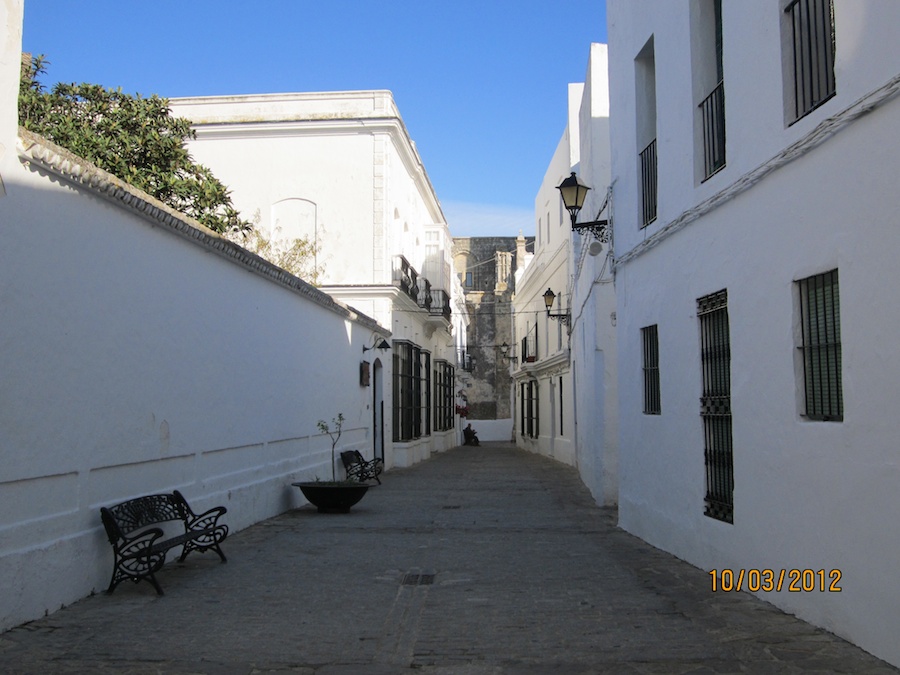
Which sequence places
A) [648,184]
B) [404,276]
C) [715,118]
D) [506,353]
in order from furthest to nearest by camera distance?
[506,353] < [404,276] < [648,184] < [715,118]

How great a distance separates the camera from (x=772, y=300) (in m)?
6.21

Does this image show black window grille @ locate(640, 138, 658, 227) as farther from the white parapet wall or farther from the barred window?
the barred window

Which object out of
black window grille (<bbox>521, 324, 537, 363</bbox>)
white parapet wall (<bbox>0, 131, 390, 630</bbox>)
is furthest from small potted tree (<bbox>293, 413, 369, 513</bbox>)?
black window grille (<bbox>521, 324, 537, 363</bbox>)

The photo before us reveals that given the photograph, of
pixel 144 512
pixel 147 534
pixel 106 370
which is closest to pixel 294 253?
A: pixel 144 512

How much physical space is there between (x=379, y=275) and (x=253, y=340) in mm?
10374

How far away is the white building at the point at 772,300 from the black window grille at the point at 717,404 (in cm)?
2

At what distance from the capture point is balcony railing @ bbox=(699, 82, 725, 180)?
769cm

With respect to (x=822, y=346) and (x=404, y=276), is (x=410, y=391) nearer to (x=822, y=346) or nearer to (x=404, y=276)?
(x=404, y=276)

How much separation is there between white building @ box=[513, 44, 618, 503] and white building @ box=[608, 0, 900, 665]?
3.49 m

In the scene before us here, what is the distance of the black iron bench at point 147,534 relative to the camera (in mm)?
6602

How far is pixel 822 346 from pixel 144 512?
18.2 feet

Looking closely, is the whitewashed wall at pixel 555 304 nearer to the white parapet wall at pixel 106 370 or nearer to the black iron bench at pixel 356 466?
the black iron bench at pixel 356 466

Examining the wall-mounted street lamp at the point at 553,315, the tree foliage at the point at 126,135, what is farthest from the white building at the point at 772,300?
the wall-mounted street lamp at the point at 553,315

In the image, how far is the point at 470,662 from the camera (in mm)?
5043
